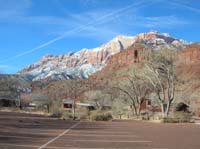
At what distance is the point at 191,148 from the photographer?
19.9 metres

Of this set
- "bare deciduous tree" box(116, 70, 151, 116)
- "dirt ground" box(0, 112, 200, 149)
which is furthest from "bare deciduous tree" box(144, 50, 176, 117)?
"dirt ground" box(0, 112, 200, 149)

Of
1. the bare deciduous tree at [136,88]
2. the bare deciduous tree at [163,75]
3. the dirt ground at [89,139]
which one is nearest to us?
the dirt ground at [89,139]

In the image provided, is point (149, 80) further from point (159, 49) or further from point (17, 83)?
point (17, 83)

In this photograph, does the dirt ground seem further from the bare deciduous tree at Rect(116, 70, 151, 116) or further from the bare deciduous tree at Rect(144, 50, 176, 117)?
the bare deciduous tree at Rect(116, 70, 151, 116)

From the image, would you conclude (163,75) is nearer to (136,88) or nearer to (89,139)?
(136,88)

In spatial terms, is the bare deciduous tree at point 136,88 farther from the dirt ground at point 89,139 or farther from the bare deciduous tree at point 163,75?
the dirt ground at point 89,139

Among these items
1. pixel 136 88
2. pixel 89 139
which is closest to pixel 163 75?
pixel 136 88

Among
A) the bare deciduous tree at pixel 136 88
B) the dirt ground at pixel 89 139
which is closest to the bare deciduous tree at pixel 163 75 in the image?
the bare deciduous tree at pixel 136 88

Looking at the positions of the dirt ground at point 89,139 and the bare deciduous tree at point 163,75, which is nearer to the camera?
the dirt ground at point 89,139

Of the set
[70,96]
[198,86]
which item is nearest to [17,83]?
[70,96]

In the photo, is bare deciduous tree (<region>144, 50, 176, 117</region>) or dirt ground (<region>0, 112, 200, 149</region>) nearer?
dirt ground (<region>0, 112, 200, 149</region>)

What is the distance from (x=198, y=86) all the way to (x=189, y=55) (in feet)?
243

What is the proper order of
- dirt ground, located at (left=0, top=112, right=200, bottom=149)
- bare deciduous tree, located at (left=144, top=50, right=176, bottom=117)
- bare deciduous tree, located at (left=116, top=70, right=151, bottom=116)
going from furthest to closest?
bare deciduous tree, located at (left=116, top=70, right=151, bottom=116) → bare deciduous tree, located at (left=144, top=50, right=176, bottom=117) → dirt ground, located at (left=0, top=112, right=200, bottom=149)

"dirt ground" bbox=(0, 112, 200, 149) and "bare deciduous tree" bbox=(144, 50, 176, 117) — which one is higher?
"bare deciduous tree" bbox=(144, 50, 176, 117)
